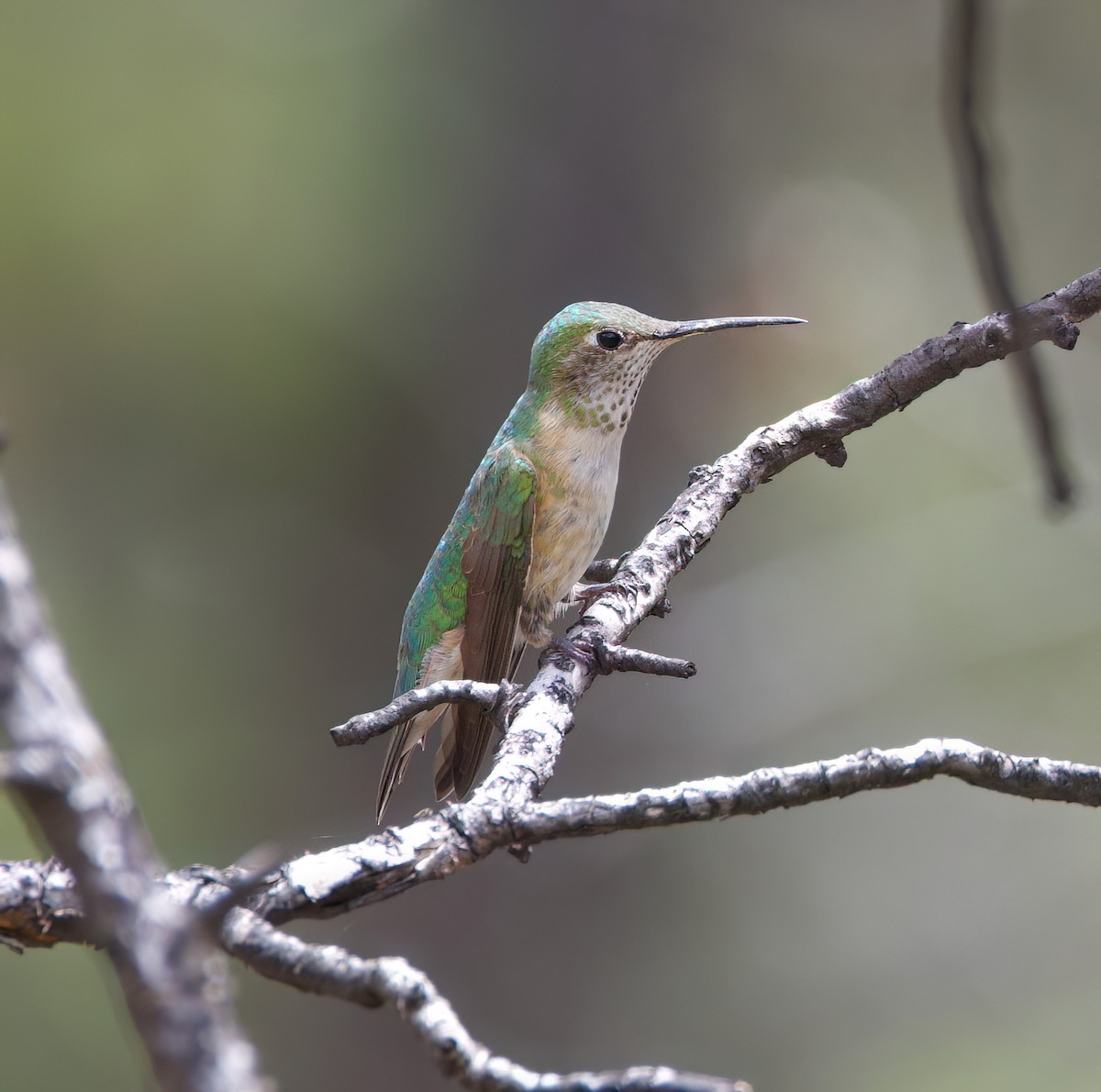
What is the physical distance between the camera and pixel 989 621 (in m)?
9.80

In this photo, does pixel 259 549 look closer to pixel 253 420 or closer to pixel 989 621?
pixel 253 420

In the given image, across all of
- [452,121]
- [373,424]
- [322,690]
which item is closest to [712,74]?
[452,121]

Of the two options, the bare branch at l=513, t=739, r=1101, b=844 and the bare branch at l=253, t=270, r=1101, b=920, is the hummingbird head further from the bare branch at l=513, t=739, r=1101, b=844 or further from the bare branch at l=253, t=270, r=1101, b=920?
the bare branch at l=513, t=739, r=1101, b=844

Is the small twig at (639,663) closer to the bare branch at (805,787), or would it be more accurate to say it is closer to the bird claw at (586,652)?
the bird claw at (586,652)

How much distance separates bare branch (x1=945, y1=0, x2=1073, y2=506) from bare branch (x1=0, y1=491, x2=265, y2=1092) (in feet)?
4.37

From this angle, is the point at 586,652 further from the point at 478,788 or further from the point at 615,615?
the point at 478,788

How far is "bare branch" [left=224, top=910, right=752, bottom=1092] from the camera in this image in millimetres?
1177

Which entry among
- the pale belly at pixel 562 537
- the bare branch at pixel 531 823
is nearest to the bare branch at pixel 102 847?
the bare branch at pixel 531 823

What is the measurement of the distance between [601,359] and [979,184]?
2495 millimetres

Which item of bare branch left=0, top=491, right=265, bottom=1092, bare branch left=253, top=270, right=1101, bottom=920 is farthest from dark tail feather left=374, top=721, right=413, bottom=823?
bare branch left=0, top=491, right=265, bottom=1092

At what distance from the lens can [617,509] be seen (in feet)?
22.5

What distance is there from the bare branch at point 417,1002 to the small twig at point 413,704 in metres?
0.47

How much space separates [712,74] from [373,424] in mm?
4052

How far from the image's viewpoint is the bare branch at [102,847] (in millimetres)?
1020
